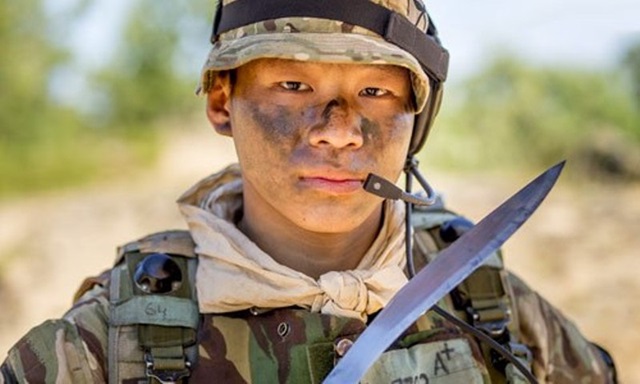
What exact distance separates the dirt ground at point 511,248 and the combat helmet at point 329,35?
3707 millimetres

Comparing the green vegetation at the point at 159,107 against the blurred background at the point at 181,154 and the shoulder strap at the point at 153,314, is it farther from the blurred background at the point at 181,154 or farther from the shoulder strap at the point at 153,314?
the shoulder strap at the point at 153,314

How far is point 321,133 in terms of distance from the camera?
244 centimetres

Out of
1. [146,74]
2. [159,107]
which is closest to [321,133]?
[159,107]

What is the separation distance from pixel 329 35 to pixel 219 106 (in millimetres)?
396

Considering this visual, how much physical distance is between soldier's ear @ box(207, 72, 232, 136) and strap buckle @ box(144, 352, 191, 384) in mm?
540

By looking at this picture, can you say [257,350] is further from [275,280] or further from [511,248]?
[511,248]

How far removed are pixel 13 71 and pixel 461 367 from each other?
1455cm

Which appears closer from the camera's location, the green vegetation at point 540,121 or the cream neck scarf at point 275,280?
the cream neck scarf at point 275,280

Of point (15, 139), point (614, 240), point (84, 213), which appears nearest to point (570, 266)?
point (614, 240)

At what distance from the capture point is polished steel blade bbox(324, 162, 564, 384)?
2293 mm

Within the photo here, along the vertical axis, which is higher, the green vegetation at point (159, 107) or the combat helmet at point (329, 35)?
the green vegetation at point (159, 107)

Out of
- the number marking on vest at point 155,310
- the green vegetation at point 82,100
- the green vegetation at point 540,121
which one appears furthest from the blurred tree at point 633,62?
the number marking on vest at point 155,310

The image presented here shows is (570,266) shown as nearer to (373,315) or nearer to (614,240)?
(614,240)

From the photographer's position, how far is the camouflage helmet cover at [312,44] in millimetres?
2432
